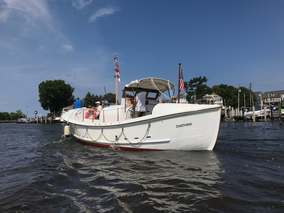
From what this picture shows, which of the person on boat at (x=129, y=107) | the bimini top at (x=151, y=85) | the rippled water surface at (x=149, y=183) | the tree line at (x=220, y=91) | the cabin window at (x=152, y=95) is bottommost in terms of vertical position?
the rippled water surface at (x=149, y=183)

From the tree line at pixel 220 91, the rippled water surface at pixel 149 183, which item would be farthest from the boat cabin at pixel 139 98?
the tree line at pixel 220 91

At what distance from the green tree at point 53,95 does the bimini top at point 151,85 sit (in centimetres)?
9990

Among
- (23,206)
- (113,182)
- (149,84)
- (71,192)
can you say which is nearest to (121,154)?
(149,84)

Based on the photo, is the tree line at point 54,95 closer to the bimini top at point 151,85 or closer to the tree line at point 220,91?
the tree line at point 220,91

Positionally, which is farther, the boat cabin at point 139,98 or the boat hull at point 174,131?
the boat cabin at point 139,98

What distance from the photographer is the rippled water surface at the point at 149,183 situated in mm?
6949

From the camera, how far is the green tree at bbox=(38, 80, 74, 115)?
113 metres

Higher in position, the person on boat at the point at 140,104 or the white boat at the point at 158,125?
the person on boat at the point at 140,104

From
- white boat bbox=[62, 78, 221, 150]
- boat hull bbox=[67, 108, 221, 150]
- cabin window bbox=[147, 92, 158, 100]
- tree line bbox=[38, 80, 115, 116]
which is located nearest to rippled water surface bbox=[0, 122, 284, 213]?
boat hull bbox=[67, 108, 221, 150]

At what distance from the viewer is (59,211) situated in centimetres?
674

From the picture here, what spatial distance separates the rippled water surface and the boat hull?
49 centimetres

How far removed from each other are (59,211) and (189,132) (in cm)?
777

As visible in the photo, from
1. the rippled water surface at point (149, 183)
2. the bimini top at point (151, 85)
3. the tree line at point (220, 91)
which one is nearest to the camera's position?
Result: the rippled water surface at point (149, 183)

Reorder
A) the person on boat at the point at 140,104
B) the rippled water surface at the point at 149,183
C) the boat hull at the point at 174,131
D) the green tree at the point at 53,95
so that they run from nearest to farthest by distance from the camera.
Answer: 1. the rippled water surface at the point at 149,183
2. the boat hull at the point at 174,131
3. the person on boat at the point at 140,104
4. the green tree at the point at 53,95
